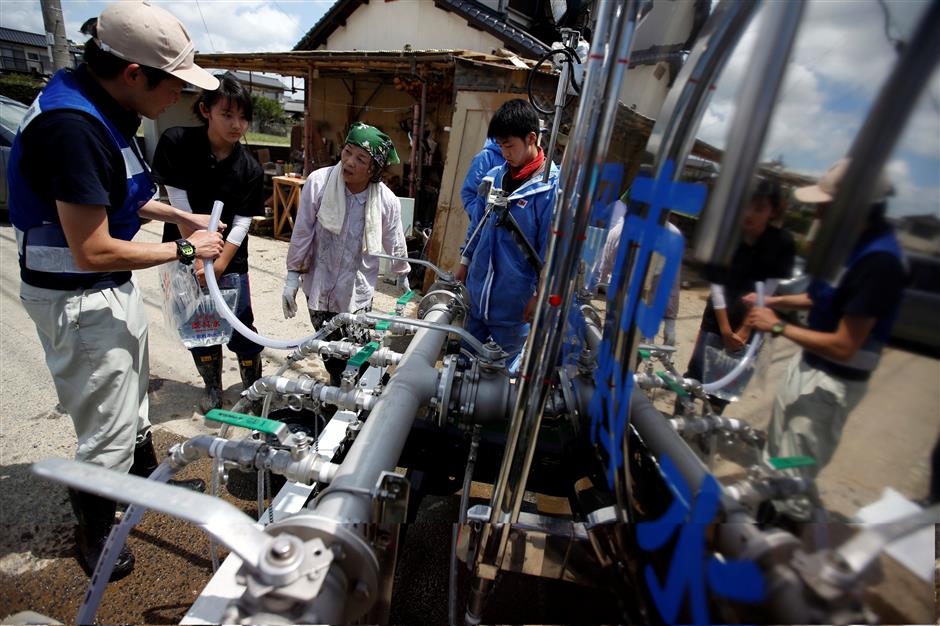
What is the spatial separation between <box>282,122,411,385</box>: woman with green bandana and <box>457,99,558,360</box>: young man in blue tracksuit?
22.6 inches

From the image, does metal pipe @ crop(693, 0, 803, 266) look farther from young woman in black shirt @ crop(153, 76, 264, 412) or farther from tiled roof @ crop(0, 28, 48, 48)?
tiled roof @ crop(0, 28, 48, 48)

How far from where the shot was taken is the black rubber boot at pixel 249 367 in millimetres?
3437

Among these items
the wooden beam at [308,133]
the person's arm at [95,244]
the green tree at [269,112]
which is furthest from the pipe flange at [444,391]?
the green tree at [269,112]

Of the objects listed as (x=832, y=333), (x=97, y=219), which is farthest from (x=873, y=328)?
(x=97, y=219)

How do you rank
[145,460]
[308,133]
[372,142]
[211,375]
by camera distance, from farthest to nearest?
[308,133], [211,375], [372,142], [145,460]

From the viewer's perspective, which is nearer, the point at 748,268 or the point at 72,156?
the point at 748,268

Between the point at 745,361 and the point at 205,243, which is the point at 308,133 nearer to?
the point at 205,243

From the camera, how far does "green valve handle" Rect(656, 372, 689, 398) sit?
0.96 meters

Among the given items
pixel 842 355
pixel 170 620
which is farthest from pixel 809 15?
pixel 170 620

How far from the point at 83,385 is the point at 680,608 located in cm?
228

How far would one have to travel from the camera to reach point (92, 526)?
2.08 metres

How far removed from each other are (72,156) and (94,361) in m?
0.83

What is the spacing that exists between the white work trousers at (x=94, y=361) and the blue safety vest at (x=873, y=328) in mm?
2382

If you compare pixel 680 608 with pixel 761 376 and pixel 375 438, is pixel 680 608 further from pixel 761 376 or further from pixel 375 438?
pixel 375 438
